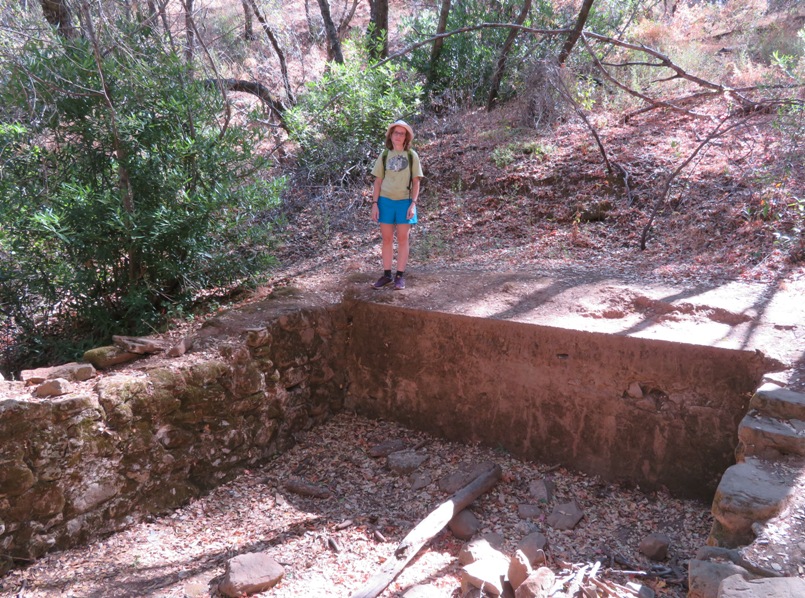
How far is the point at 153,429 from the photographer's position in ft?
14.2

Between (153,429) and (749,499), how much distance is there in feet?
12.1

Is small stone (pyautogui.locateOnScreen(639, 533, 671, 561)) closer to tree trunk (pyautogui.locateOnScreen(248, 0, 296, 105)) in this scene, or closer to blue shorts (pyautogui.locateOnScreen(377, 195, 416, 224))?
blue shorts (pyautogui.locateOnScreen(377, 195, 416, 224))

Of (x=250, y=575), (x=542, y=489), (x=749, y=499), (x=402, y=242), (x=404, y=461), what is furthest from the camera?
(x=402, y=242)

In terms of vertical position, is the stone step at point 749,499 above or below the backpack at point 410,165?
below

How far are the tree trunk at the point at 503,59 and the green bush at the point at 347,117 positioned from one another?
61.1 inches

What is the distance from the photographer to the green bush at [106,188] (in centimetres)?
483

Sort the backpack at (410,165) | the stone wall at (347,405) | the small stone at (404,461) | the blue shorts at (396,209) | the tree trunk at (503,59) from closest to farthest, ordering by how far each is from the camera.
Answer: the stone wall at (347,405) → the small stone at (404,461) → the backpack at (410,165) → the blue shorts at (396,209) → the tree trunk at (503,59)

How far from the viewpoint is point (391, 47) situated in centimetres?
1399

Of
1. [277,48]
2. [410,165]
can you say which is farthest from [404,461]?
[277,48]

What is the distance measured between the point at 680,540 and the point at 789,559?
1.48m

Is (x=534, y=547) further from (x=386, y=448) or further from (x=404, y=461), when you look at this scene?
(x=386, y=448)

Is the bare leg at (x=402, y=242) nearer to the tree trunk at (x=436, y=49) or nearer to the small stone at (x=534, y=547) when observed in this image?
the small stone at (x=534, y=547)

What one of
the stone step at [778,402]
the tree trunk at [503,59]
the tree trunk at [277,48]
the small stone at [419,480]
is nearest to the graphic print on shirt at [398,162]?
the small stone at [419,480]

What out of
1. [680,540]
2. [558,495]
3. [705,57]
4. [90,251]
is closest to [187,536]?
[90,251]
